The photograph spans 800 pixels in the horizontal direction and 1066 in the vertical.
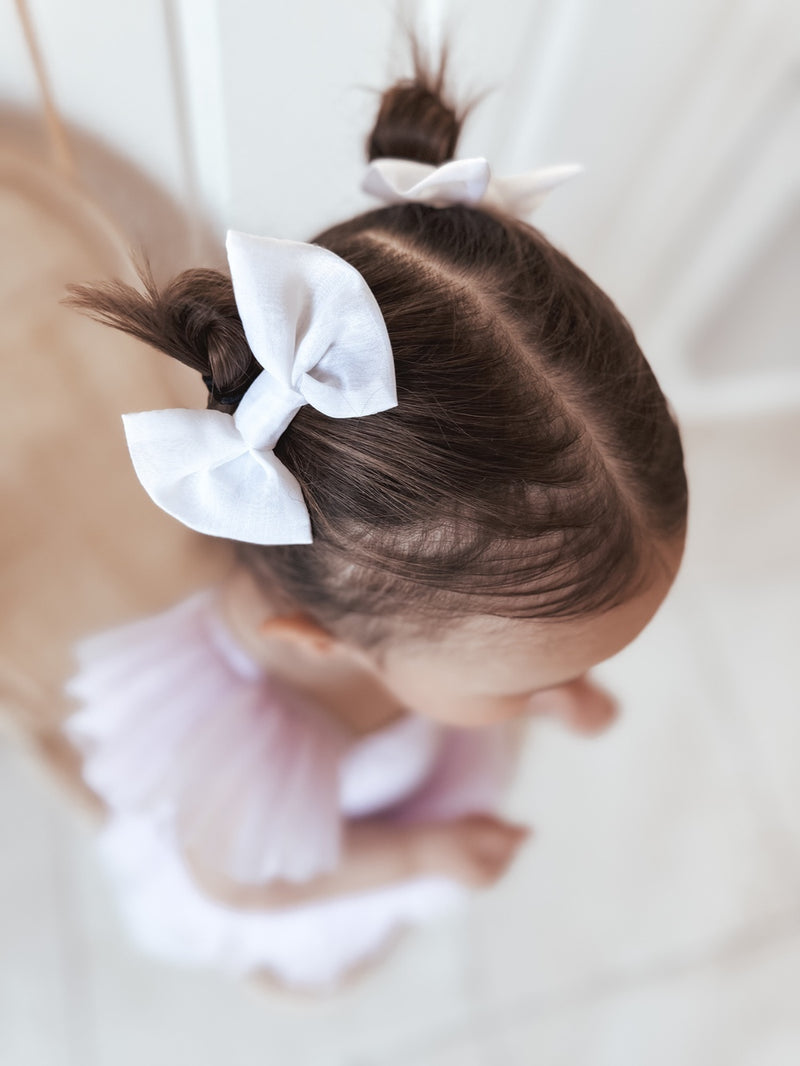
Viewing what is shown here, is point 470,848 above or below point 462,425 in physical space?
Result: below

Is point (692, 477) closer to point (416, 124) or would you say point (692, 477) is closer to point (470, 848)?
point (470, 848)

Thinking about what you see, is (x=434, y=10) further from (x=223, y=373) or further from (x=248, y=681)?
(x=248, y=681)

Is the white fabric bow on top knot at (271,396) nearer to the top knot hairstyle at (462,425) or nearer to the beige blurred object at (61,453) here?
the top knot hairstyle at (462,425)

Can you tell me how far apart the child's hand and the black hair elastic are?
0.48 meters

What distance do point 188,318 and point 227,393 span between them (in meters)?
0.04

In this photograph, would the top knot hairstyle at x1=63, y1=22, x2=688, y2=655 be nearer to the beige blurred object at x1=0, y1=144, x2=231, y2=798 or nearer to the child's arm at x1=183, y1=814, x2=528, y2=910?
the beige blurred object at x1=0, y1=144, x2=231, y2=798

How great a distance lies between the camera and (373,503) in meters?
0.39

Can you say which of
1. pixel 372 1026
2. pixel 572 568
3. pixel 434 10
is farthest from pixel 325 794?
pixel 434 10

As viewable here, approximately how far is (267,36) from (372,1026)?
98 cm

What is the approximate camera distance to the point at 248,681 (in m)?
0.66

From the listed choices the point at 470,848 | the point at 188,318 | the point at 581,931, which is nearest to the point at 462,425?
the point at 188,318

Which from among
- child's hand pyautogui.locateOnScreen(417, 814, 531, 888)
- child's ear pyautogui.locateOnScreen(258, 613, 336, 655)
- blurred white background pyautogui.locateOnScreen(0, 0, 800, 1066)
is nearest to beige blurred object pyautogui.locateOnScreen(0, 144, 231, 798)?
blurred white background pyautogui.locateOnScreen(0, 0, 800, 1066)

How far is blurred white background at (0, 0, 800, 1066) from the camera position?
58 centimetres

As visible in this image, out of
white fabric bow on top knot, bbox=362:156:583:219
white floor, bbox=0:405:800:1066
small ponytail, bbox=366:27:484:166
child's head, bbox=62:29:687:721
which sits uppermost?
small ponytail, bbox=366:27:484:166
